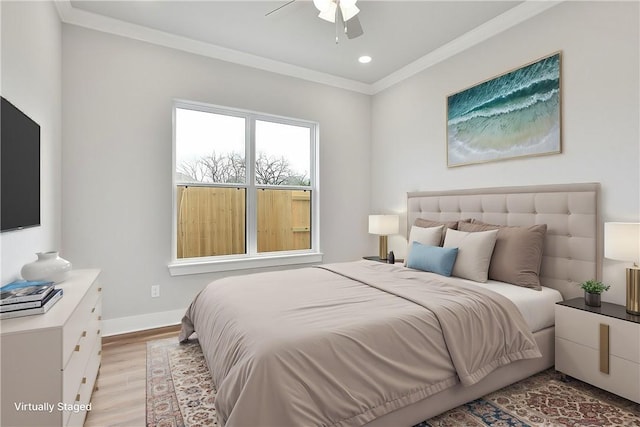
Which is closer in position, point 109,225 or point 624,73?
point 624,73

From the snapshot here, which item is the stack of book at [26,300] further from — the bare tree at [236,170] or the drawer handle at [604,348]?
the drawer handle at [604,348]

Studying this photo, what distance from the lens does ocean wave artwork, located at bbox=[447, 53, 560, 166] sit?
2658 mm

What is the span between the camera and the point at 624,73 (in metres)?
2.26

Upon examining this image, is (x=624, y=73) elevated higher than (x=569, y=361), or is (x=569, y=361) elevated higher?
(x=624, y=73)

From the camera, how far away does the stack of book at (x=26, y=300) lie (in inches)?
54.6

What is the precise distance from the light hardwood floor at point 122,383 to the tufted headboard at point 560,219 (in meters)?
3.11

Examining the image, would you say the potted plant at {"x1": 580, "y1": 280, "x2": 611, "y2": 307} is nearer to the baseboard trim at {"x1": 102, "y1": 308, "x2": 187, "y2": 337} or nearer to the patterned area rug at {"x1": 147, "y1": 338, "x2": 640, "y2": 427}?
the patterned area rug at {"x1": 147, "y1": 338, "x2": 640, "y2": 427}

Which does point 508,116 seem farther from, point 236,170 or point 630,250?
point 236,170

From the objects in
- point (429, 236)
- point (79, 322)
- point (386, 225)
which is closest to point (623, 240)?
point (429, 236)

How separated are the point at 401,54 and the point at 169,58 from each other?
255 centimetres

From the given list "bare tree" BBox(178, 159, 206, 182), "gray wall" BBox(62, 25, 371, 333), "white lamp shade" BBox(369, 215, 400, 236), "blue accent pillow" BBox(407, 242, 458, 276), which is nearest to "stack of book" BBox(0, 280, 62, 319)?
"gray wall" BBox(62, 25, 371, 333)

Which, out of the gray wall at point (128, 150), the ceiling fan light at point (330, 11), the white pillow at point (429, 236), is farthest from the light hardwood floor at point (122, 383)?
the ceiling fan light at point (330, 11)

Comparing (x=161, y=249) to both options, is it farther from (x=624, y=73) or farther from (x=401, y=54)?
(x=624, y=73)

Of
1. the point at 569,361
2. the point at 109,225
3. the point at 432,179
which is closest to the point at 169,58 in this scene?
the point at 109,225
